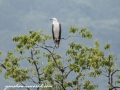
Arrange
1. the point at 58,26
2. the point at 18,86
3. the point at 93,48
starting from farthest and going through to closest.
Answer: the point at 58,26 < the point at 93,48 < the point at 18,86

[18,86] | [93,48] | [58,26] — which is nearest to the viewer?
[18,86]

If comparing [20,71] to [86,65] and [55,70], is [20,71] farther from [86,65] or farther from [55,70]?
[86,65]

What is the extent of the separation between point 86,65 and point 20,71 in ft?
8.77

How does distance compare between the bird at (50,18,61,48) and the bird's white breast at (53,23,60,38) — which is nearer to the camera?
the bird at (50,18,61,48)

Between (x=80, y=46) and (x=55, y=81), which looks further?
(x=80, y=46)

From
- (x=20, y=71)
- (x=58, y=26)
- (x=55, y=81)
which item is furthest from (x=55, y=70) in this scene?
(x=58, y=26)

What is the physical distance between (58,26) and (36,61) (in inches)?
114

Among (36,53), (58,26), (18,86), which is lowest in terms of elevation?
(18,86)

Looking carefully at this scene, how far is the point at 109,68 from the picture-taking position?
1555 centimetres

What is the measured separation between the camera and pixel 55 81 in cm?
1538

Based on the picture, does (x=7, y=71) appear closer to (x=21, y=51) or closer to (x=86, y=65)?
(x=21, y=51)

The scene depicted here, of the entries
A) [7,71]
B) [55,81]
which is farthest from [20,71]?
[55,81]

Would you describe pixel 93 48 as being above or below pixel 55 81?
above

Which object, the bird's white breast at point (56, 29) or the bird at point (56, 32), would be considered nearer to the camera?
the bird at point (56, 32)
